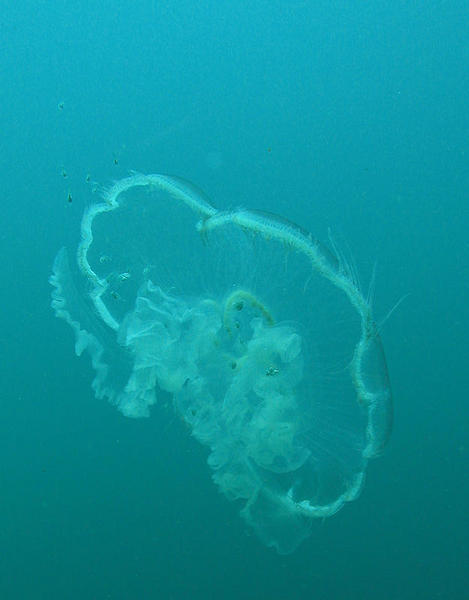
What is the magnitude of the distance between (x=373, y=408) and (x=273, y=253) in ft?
3.61

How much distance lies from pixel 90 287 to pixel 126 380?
0.68 metres

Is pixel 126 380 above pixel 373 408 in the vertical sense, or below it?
below

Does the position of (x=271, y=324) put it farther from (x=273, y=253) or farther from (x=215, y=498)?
(x=215, y=498)

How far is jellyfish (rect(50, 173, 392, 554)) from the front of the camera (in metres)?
3.35

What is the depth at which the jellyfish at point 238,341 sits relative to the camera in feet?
11.0

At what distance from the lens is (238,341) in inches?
146

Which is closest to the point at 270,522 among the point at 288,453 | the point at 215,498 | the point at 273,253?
the point at 288,453

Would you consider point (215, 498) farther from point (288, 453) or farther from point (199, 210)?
point (199, 210)

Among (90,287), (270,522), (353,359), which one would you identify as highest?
(353,359)

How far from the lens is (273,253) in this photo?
3252mm

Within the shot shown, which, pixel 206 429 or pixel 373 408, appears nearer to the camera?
pixel 373 408

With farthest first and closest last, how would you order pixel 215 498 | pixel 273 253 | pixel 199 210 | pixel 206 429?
pixel 215 498 < pixel 206 429 < pixel 199 210 < pixel 273 253

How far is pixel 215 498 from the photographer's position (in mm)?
5098

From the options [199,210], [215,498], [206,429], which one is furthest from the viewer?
[215,498]
